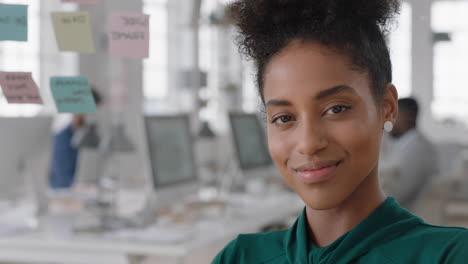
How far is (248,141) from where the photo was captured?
3713 millimetres

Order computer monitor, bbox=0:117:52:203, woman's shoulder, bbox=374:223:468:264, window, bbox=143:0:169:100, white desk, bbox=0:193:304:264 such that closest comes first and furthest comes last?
woman's shoulder, bbox=374:223:468:264 → white desk, bbox=0:193:304:264 → computer monitor, bbox=0:117:52:203 → window, bbox=143:0:169:100

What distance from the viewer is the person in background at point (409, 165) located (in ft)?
12.4

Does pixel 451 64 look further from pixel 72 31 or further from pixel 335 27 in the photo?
pixel 335 27

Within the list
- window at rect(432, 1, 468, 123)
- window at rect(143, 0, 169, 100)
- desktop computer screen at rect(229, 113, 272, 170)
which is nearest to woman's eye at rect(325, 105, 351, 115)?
desktop computer screen at rect(229, 113, 272, 170)

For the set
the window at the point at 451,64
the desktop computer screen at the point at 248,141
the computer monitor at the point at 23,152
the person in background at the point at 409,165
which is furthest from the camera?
the window at the point at 451,64

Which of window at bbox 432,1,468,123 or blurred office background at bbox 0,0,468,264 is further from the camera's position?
window at bbox 432,1,468,123

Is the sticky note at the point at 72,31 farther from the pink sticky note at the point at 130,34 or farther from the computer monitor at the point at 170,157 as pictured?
the computer monitor at the point at 170,157

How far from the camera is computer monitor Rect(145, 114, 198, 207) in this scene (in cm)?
267

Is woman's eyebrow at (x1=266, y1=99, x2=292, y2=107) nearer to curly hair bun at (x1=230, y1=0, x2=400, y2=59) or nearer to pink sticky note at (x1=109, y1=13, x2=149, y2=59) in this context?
curly hair bun at (x1=230, y1=0, x2=400, y2=59)

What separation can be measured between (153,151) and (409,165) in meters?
1.85

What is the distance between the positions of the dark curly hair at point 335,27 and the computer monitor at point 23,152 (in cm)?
228

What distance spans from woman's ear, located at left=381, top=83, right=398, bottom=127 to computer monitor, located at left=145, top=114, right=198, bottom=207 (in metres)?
1.92

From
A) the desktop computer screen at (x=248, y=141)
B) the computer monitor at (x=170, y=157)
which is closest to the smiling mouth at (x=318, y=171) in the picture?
the computer monitor at (x=170, y=157)

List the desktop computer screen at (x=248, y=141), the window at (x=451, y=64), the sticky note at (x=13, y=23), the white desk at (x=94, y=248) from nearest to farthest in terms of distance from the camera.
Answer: the sticky note at (x=13, y=23), the white desk at (x=94, y=248), the desktop computer screen at (x=248, y=141), the window at (x=451, y=64)
